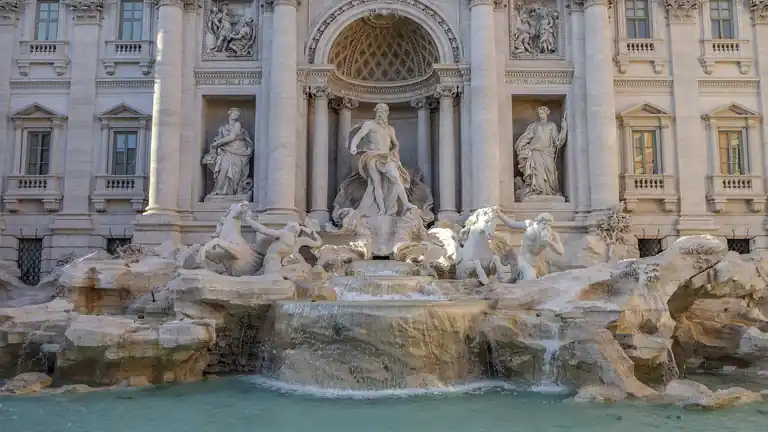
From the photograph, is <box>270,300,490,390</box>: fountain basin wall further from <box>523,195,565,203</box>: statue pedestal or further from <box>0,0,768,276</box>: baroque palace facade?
<box>523,195,565,203</box>: statue pedestal

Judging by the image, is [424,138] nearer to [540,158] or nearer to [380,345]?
[540,158]

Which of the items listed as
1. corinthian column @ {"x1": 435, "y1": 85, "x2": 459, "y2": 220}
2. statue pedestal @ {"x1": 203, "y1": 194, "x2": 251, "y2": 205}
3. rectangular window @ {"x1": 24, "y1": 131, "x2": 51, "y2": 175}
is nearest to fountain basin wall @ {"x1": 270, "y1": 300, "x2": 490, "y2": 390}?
corinthian column @ {"x1": 435, "y1": 85, "x2": 459, "y2": 220}

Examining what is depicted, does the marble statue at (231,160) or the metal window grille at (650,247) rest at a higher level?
the marble statue at (231,160)

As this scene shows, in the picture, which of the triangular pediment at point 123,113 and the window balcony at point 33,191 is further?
the triangular pediment at point 123,113

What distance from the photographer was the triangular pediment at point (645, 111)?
18.7 m

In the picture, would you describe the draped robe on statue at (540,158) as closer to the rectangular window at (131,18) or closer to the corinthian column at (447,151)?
the corinthian column at (447,151)

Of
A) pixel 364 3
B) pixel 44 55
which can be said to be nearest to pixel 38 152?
pixel 44 55

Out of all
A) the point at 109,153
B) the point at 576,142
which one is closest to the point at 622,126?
the point at 576,142

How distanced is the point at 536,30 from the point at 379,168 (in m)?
6.40

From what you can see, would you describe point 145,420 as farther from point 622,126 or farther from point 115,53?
point 622,126

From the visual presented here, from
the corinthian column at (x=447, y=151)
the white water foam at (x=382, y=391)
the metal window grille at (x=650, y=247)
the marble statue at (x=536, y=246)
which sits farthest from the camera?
the metal window grille at (x=650, y=247)

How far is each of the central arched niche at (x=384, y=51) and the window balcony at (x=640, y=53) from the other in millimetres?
5457

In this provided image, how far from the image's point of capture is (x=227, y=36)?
18594 mm

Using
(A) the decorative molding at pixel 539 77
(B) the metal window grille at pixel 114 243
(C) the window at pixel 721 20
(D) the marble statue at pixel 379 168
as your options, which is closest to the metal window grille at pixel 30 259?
(B) the metal window grille at pixel 114 243
